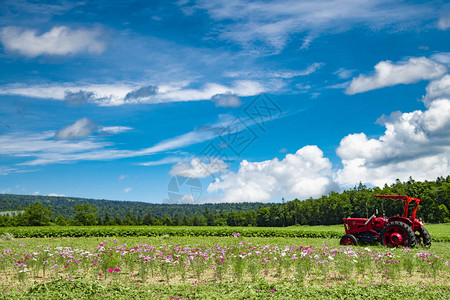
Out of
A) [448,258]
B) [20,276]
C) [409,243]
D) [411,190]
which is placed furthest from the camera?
[411,190]

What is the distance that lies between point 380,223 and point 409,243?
164cm

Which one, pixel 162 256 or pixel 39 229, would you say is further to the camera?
pixel 39 229

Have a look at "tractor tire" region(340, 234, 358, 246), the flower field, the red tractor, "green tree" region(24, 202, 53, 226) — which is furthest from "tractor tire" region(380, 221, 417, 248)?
"green tree" region(24, 202, 53, 226)

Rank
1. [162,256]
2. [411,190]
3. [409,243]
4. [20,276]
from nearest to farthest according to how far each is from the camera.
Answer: [20,276], [162,256], [409,243], [411,190]

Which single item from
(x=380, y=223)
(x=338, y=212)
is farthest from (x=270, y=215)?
(x=380, y=223)

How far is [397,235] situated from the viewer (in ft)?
47.9

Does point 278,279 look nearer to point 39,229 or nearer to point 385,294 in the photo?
point 385,294

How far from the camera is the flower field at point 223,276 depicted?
7.68 m

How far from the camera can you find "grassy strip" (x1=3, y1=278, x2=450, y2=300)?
7.40 meters

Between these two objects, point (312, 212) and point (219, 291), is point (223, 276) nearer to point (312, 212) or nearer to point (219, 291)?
point (219, 291)

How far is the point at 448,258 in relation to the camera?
40.3 ft

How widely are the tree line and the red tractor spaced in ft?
134

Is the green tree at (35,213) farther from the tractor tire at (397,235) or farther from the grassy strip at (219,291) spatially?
the tractor tire at (397,235)

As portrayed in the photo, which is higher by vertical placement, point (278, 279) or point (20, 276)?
point (20, 276)
